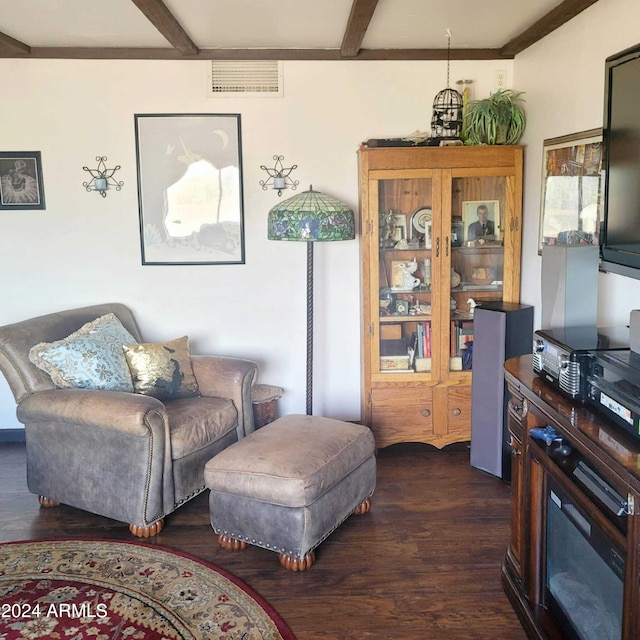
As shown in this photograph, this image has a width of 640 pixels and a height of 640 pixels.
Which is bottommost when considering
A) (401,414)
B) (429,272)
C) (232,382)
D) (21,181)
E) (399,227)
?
(401,414)

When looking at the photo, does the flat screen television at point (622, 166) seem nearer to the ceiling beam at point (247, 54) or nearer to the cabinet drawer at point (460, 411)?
the cabinet drawer at point (460, 411)

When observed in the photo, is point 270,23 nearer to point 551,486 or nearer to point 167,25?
point 167,25

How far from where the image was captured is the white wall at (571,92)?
2707 millimetres

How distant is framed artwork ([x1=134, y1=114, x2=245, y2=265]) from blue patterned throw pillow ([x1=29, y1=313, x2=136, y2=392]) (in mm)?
919

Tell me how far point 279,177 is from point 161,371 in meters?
1.38

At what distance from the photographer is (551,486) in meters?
2.00

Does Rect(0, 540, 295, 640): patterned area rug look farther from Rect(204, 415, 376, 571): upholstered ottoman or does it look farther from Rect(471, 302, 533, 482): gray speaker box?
Rect(471, 302, 533, 482): gray speaker box

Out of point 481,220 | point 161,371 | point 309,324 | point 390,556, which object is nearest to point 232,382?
point 161,371

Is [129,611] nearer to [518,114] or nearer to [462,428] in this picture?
[462,428]

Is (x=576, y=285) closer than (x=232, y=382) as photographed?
Yes

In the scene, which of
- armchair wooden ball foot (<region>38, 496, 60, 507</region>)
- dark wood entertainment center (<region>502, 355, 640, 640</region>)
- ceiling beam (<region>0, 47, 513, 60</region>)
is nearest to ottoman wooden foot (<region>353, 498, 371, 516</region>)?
dark wood entertainment center (<region>502, 355, 640, 640</region>)

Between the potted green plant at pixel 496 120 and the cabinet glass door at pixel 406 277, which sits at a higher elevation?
the potted green plant at pixel 496 120

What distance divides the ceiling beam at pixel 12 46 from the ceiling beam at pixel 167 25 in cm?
86

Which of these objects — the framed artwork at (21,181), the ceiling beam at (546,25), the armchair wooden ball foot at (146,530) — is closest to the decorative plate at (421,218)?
the ceiling beam at (546,25)
